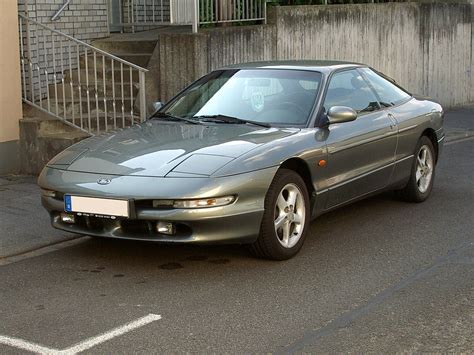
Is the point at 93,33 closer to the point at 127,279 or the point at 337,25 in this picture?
the point at 337,25

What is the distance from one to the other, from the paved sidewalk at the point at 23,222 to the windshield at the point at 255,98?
148 centimetres

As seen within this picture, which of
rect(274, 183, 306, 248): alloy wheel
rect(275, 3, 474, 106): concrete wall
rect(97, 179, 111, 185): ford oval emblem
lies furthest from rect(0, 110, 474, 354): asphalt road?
rect(275, 3, 474, 106): concrete wall

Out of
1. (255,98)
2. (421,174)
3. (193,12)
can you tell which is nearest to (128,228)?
(255,98)

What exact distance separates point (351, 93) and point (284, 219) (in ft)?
5.84

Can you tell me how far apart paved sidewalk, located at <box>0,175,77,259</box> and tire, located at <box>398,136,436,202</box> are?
3.30 meters

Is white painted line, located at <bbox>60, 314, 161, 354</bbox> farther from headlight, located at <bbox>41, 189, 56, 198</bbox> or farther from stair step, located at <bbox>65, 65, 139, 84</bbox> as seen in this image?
stair step, located at <bbox>65, 65, 139, 84</bbox>

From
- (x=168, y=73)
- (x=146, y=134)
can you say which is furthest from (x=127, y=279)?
(x=168, y=73)

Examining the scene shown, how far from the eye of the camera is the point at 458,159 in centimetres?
1122

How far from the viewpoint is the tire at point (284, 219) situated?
19.7ft

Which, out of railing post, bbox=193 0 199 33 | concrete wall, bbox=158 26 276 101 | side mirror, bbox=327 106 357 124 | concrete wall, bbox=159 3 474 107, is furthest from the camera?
railing post, bbox=193 0 199 33

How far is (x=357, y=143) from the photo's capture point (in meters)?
7.09

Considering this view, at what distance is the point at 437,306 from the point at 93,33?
8.39 metres

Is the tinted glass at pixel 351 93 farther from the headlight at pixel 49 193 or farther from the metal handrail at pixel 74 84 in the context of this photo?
the metal handrail at pixel 74 84

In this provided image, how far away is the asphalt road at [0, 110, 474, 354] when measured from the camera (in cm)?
464
